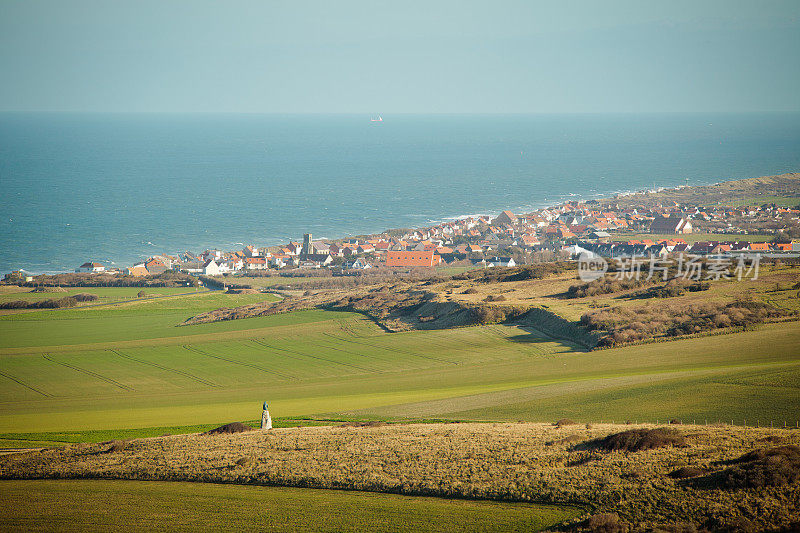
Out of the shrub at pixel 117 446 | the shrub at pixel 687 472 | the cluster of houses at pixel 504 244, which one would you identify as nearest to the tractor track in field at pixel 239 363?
the shrub at pixel 117 446

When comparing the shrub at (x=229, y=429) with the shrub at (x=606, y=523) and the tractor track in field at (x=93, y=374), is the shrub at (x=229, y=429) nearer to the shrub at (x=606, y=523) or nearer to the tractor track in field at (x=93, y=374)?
the tractor track in field at (x=93, y=374)

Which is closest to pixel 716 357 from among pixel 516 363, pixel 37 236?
pixel 516 363

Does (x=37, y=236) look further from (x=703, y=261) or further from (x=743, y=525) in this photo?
(x=743, y=525)

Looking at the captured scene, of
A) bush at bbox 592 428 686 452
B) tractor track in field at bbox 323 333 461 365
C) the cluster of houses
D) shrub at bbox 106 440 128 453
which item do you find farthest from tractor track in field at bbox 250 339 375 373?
the cluster of houses

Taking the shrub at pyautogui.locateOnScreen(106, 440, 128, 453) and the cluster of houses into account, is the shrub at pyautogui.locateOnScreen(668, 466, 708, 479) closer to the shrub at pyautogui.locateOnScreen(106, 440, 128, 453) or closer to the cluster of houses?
the shrub at pyautogui.locateOnScreen(106, 440, 128, 453)

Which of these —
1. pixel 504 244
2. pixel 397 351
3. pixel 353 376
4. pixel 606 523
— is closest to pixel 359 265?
pixel 504 244

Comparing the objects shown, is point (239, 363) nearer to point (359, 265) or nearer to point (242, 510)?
point (242, 510)
